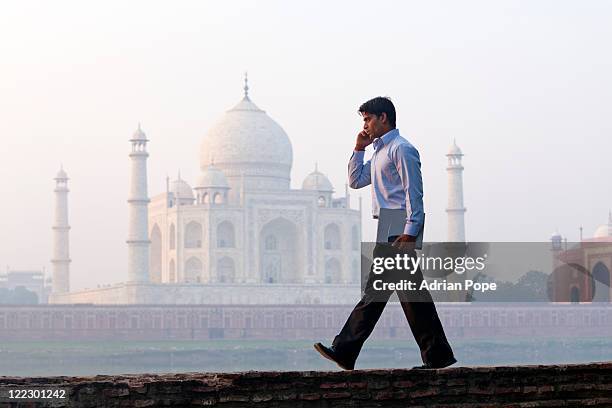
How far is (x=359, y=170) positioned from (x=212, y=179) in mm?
38147

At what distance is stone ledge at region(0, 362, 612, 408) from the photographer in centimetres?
264

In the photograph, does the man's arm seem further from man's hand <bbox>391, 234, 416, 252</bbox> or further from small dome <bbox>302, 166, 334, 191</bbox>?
small dome <bbox>302, 166, 334, 191</bbox>

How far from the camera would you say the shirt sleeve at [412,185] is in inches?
125

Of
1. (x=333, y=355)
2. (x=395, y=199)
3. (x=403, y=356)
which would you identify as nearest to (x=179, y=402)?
(x=333, y=355)

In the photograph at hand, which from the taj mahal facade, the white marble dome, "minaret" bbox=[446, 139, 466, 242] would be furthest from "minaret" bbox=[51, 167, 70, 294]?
"minaret" bbox=[446, 139, 466, 242]

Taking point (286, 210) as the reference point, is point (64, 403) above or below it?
below

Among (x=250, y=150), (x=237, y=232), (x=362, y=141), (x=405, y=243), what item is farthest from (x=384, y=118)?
(x=250, y=150)

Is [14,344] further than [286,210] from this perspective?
No

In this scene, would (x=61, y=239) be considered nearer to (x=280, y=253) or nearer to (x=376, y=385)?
(x=280, y=253)

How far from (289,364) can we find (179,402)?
1217 inches

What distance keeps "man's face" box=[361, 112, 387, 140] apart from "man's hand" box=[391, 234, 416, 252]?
1.02 feet

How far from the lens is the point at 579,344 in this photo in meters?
38.2

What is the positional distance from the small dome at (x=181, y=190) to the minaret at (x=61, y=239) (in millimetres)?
3559

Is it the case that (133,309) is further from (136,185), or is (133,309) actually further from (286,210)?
(286,210)
